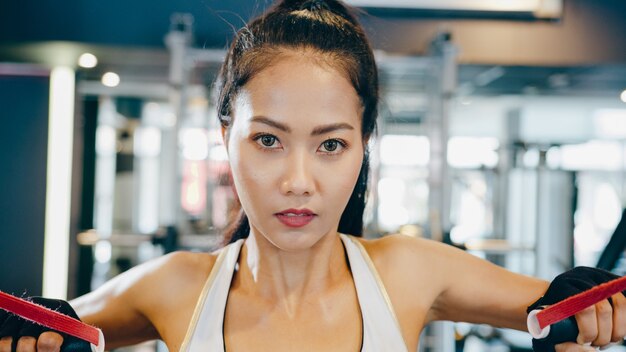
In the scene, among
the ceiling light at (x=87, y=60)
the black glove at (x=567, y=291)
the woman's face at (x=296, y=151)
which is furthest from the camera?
the ceiling light at (x=87, y=60)

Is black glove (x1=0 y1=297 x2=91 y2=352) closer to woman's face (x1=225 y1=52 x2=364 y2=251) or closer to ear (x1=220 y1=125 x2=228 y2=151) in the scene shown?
woman's face (x1=225 y1=52 x2=364 y2=251)

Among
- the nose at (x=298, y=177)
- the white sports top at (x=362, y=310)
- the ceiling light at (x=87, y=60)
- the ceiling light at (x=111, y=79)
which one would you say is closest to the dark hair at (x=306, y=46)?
the nose at (x=298, y=177)

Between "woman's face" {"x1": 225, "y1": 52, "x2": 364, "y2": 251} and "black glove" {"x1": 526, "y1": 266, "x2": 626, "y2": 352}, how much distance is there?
0.47 meters

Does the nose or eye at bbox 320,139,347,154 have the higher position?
eye at bbox 320,139,347,154

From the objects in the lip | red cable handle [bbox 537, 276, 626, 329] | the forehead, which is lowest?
red cable handle [bbox 537, 276, 626, 329]

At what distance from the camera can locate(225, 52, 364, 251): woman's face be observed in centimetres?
111

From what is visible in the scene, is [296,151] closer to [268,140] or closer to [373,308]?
[268,140]

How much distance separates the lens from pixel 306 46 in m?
1.22

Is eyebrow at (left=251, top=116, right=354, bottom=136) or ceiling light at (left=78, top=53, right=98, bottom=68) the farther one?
ceiling light at (left=78, top=53, right=98, bottom=68)

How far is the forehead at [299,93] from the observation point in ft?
3.67

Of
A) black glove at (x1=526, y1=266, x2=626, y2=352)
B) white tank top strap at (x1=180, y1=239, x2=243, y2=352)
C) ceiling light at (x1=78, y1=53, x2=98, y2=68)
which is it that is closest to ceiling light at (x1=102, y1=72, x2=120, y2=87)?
ceiling light at (x1=78, y1=53, x2=98, y2=68)

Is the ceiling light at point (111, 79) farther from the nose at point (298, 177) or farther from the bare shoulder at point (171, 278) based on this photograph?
the nose at point (298, 177)

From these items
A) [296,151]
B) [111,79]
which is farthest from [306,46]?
[111,79]

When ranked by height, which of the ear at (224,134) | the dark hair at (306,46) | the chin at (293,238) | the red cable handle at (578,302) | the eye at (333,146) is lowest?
the red cable handle at (578,302)
